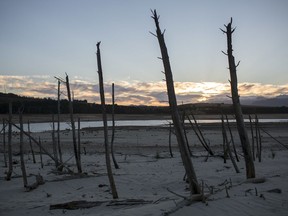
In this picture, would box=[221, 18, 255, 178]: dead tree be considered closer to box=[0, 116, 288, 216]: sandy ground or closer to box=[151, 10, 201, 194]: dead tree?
box=[0, 116, 288, 216]: sandy ground

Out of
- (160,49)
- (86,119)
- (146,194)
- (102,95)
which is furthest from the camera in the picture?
(86,119)

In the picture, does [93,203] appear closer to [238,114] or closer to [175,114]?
[175,114]

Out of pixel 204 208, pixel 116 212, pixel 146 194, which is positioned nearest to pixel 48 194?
pixel 146 194

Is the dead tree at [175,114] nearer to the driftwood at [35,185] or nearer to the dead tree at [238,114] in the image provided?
the dead tree at [238,114]

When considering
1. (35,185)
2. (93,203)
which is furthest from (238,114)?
(35,185)

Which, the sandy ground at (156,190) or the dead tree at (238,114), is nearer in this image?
the sandy ground at (156,190)

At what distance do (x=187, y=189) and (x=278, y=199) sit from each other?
3.20m

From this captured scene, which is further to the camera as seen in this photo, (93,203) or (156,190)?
(156,190)

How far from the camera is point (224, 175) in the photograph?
12219 mm

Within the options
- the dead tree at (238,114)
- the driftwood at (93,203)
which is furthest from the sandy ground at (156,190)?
the dead tree at (238,114)

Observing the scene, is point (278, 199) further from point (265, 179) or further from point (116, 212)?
point (116, 212)

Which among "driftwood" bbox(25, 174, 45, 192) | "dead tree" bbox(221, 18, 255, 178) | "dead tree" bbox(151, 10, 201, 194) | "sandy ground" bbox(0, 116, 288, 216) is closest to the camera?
"sandy ground" bbox(0, 116, 288, 216)

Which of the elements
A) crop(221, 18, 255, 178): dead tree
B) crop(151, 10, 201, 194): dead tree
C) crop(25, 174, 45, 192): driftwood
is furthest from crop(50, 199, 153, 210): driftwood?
crop(221, 18, 255, 178): dead tree

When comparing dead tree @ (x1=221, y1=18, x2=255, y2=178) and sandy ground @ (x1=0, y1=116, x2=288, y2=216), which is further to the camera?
dead tree @ (x1=221, y1=18, x2=255, y2=178)
